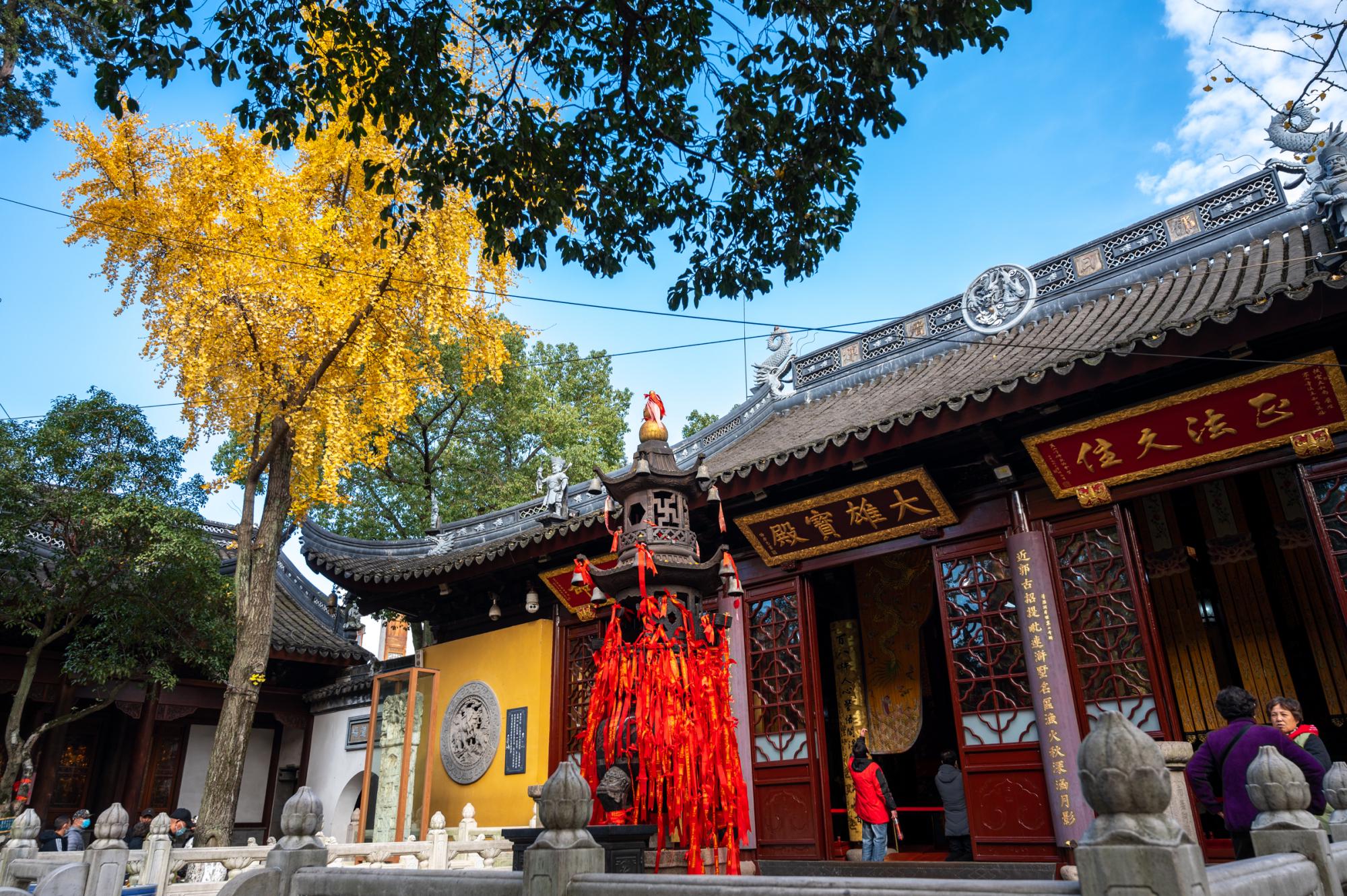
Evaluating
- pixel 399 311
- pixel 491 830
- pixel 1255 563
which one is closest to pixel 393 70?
pixel 399 311

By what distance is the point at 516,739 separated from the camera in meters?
9.73

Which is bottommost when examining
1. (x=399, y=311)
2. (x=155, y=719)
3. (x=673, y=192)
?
(x=155, y=719)

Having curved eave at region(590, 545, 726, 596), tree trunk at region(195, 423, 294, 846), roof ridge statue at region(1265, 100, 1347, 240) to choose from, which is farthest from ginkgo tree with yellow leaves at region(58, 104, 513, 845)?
roof ridge statue at region(1265, 100, 1347, 240)

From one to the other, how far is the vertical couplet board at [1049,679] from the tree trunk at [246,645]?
22.7 ft

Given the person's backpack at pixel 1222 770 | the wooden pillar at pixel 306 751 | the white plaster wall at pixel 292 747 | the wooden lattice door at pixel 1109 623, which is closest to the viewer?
the person's backpack at pixel 1222 770

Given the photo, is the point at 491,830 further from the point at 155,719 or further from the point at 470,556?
the point at 155,719

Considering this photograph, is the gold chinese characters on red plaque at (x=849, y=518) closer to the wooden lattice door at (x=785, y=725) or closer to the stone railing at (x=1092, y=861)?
the wooden lattice door at (x=785, y=725)

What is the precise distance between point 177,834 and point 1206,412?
11.1 m

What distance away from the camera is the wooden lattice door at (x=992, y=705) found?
634 cm

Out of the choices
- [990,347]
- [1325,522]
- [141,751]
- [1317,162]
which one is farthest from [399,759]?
[1317,162]

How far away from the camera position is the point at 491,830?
8016 millimetres

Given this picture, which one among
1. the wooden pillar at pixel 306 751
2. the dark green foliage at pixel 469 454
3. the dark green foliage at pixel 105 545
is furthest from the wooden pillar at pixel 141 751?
the dark green foliage at pixel 469 454

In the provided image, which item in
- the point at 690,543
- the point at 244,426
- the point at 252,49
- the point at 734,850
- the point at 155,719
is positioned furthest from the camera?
the point at 155,719

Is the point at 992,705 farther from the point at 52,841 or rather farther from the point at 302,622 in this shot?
the point at 302,622
